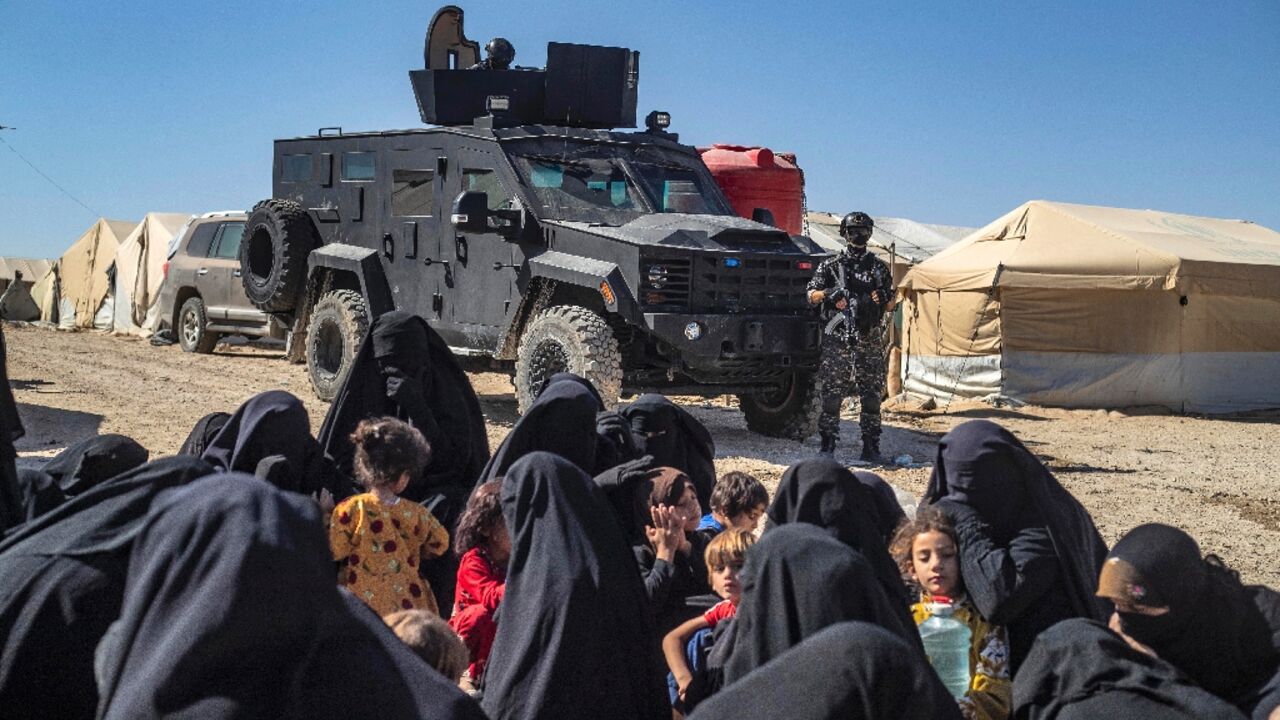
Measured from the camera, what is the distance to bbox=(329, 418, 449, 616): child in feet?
13.5

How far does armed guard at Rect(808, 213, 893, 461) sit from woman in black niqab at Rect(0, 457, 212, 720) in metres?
7.68

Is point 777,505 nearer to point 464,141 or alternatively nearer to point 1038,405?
point 464,141

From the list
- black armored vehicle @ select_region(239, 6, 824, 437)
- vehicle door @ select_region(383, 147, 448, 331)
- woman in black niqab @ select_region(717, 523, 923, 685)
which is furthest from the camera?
vehicle door @ select_region(383, 147, 448, 331)

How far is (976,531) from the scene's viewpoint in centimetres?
378

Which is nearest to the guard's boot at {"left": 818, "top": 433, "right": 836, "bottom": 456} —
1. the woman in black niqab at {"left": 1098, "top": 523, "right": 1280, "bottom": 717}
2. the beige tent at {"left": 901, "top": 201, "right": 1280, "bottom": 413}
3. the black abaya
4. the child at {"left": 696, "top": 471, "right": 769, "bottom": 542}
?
the child at {"left": 696, "top": 471, "right": 769, "bottom": 542}

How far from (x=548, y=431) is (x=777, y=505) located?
1.53 m

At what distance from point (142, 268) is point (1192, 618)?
2212 centimetres

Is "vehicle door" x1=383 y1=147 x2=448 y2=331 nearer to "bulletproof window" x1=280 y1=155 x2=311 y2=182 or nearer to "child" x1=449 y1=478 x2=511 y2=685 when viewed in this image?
"bulletproof window" x1=280 y1=155 x2=311 y2=182

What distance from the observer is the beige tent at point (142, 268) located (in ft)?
73.5

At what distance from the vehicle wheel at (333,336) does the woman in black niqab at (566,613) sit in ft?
28.9

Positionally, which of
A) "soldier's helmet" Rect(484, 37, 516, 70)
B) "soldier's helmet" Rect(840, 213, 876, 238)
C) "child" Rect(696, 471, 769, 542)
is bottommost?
"child" Rect(696, 471, 769, 542)

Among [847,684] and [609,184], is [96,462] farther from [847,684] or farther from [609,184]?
[609,184]

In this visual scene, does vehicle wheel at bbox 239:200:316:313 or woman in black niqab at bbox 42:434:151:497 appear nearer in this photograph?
woman in black niqab at bbox 42:434:151:497

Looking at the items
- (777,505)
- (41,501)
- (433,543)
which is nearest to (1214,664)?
(777,505)
